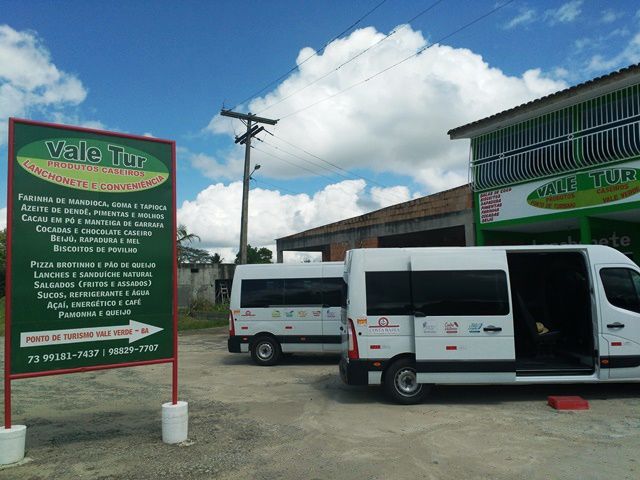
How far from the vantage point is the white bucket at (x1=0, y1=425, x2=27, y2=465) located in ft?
17.4

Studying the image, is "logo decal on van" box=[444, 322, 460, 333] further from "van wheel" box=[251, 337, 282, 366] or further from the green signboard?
"van wheel" box=[251, 337, 282, 366]

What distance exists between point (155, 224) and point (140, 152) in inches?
36.5

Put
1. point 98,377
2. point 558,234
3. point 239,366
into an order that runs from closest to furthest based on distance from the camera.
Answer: point 98,377 < point 239,366 < point 558,234

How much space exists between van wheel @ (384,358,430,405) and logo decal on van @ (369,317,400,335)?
17.9 inches

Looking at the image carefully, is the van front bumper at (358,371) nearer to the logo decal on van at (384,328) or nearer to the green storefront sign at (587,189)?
the logo decal on van at (384,328)

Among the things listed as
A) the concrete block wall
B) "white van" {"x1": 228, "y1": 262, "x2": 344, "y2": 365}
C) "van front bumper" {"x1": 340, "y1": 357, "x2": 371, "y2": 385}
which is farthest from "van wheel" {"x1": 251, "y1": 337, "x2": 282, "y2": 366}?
the concrete block wall

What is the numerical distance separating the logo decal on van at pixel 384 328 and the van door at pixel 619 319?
317 centimetres

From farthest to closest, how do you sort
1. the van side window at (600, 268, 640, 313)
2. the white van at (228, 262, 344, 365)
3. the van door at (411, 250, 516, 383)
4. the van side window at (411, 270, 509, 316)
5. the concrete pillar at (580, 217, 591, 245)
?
the white van at (228, 262, 344, 365) → the concrete pillar at (580, 217, 591, 245) → the van side window at (600, 268, 640, 313) → the van side window at (411, 270, 509, 316) → the van door at (411, 250, 516, 383)

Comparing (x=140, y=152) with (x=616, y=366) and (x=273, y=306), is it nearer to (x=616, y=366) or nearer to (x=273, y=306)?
(x=273, y=306)

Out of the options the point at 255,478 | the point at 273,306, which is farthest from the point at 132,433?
the point at 273,306

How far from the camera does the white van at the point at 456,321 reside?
25.2ft

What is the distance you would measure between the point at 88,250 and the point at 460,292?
5.28m

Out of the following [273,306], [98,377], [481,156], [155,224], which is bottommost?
[98,377]

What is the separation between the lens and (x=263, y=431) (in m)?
6.47
